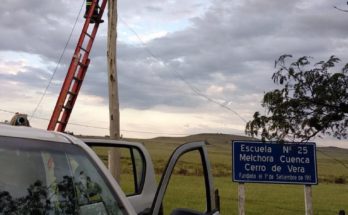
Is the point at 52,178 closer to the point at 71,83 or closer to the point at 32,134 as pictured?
the point at 32,134

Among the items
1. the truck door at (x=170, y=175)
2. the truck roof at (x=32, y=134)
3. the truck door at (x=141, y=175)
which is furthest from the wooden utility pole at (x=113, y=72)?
the truck roof at (x=32, y=134)

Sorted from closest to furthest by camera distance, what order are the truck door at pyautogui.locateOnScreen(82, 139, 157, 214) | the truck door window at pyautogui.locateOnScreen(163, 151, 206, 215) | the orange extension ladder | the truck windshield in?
the truck windshield < the truck door at pyautogui.locateOnScreen(82, 139, 157, 214) < the orange extension ladder < the truck door window at pyautogui.locateOnScreen(163, 151, 206, 215)

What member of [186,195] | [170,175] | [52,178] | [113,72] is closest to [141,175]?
[170,175]

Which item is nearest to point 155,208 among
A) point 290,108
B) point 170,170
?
point 170,170

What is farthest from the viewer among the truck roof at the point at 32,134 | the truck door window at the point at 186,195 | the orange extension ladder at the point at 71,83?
the truck door window at the point at 186,195

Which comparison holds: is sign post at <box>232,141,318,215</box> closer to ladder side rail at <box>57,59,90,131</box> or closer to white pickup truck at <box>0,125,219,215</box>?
ladder side rail at <box>57,59,90,131</box>

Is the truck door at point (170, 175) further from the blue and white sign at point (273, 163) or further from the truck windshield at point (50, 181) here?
the blue and white sign at point (273, 163)

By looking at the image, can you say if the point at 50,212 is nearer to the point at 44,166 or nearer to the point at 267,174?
→ the point at 44,166

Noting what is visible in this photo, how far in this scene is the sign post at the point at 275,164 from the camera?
12.5 metres

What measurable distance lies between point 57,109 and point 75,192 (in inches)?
371

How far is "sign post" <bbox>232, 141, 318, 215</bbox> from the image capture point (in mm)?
12531

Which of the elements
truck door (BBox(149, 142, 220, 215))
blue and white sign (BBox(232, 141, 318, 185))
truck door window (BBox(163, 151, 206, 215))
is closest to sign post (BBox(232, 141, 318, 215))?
blue and white sign (BBox(232, 141, 318, 185))

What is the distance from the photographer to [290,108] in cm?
860

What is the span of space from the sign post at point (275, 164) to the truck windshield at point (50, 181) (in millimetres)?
9954
